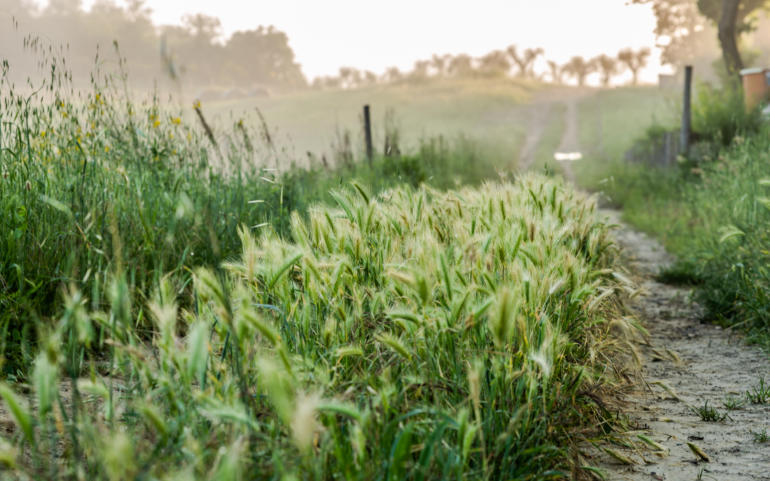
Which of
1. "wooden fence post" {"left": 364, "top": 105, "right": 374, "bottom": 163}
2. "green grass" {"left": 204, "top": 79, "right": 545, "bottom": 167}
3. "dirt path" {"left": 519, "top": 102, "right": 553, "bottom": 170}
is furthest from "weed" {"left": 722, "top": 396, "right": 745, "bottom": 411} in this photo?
"green grass" {"left": 204, "top": 79, "right": 545, "bottom": 167}

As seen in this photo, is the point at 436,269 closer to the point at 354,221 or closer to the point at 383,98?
the point at 354,221

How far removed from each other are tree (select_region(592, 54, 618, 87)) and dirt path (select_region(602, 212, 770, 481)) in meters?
71.0

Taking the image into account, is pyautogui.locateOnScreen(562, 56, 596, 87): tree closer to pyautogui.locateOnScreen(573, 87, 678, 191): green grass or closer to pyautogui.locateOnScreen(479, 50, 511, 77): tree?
pyautogui.locateOnScreen(479, 50, 511, 77): tree

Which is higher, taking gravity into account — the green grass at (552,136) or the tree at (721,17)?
the tree at (721,17)

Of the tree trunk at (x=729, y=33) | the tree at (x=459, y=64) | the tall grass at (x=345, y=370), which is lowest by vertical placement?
the tall grass at (x=345, y=370)

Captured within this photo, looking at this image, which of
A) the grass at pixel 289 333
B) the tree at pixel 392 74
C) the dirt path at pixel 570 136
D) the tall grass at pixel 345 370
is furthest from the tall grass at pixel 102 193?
the tree at pixel 392 74

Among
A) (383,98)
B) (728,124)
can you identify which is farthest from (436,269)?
(383,98)

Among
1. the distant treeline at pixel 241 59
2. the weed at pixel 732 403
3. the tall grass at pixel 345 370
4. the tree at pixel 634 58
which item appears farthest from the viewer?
the tree at pixel 634 58

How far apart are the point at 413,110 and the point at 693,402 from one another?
135 ft

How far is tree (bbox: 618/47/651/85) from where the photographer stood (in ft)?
209

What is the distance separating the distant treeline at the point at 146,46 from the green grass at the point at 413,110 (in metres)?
8.16

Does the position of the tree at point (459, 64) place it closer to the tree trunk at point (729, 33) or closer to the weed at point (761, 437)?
the tree trunk at point (729, 33)

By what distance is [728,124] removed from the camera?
12.6 metres

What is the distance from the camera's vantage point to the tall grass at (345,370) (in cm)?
147
